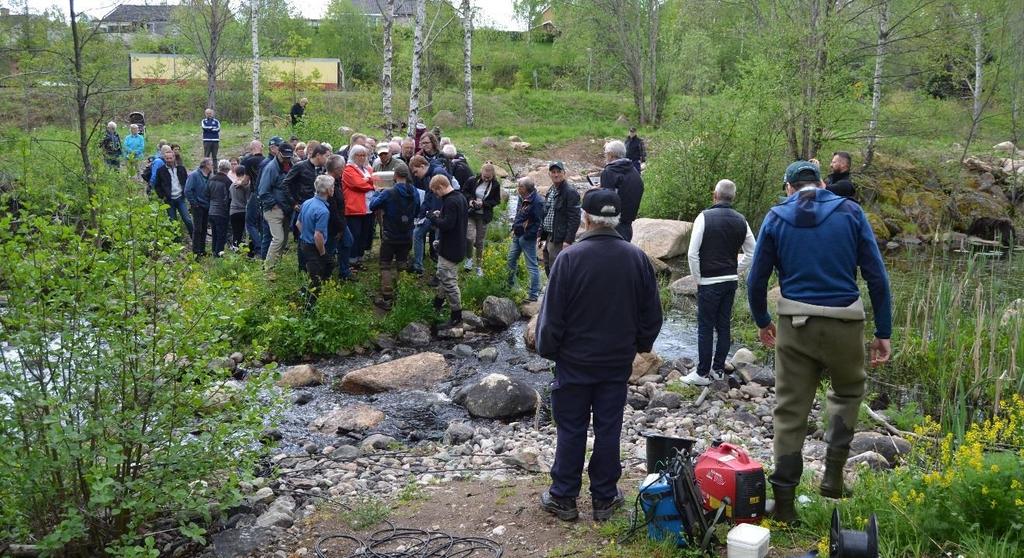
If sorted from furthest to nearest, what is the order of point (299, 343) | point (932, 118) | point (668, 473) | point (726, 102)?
point (932, 118) → point (726, 102) → point (299, 343) → point (668, 473)

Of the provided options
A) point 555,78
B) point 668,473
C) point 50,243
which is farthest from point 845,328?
point 555,78

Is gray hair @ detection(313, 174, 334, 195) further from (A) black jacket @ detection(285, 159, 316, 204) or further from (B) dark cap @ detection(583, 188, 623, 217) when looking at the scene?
(B) dark cap @ detection(583, 188, 623, 217)

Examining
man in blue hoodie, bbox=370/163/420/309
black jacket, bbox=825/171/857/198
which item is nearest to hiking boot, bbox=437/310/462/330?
man in blue hoodie, bbox=370/163/420/309

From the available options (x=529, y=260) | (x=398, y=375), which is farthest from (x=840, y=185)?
(x=398, y=375)

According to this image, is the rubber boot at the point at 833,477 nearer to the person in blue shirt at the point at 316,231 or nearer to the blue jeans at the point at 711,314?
the blue jeans at the point at 711,314

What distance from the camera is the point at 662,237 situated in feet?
54.2

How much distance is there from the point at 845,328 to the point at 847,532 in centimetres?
139

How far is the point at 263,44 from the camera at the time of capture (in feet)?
123

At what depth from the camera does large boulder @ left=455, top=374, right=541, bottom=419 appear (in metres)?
9.07

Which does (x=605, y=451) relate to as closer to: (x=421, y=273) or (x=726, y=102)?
(x=421, y=273)

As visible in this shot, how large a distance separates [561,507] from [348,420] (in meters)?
3.98

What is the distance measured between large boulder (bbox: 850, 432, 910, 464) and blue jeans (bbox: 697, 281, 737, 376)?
1.95m

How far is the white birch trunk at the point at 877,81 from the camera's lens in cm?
2169

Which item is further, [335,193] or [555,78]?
[555,78]
